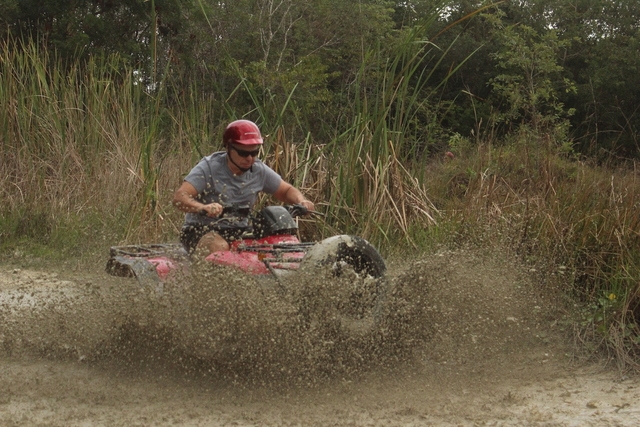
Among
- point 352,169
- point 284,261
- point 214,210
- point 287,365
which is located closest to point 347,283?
point 284,261

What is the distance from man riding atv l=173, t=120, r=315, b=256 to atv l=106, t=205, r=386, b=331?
0.27 feet

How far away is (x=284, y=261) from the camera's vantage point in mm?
5012

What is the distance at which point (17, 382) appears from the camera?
16.3 feet

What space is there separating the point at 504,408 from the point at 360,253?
1149mm

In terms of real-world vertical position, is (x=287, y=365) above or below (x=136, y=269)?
below

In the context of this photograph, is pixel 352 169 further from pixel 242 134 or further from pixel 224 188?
pixel 224 188

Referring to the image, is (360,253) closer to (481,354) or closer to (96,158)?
(481,354)

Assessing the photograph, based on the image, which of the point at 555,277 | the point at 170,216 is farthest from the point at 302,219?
the point at 555,277

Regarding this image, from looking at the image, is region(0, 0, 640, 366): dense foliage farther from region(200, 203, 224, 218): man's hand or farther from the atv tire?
region(200, 203, 224, 218): man's hand

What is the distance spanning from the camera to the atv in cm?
490

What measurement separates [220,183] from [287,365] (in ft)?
4.39

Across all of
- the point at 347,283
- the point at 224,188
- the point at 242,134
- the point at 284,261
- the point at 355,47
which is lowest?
the point at 347,283

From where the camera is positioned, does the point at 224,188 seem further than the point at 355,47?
No

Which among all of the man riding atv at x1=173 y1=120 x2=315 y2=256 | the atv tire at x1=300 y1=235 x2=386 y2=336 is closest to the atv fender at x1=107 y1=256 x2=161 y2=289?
the man riding atv at x1=173 y1=120 x2=315 y2=256
